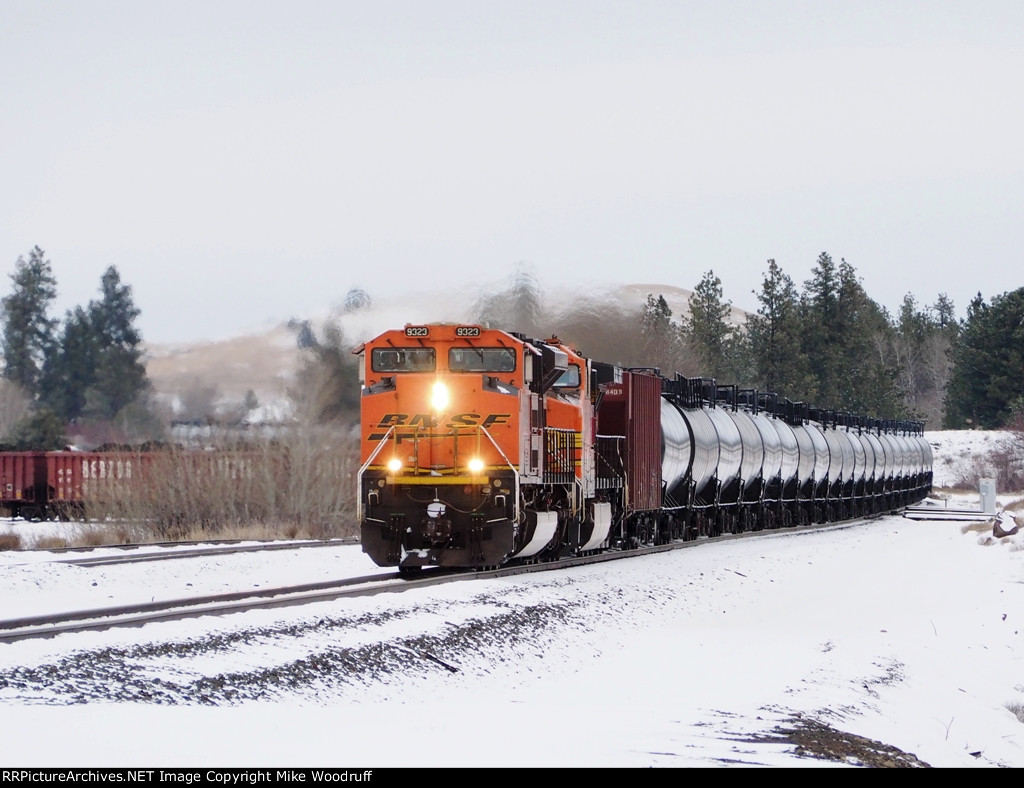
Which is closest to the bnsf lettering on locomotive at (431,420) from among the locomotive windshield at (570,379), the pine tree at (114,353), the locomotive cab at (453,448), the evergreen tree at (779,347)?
the locomotive cab at (453,448)

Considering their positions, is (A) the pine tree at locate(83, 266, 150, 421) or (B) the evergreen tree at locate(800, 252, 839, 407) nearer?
(A) the pine tree at locate(83, 266, 150, 421)

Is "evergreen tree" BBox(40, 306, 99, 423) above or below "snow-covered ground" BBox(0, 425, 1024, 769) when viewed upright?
above

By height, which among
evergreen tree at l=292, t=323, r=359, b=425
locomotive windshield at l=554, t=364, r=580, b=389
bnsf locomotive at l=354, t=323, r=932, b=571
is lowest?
bnsf locomotive at l=354, t=323, r=932, b=571

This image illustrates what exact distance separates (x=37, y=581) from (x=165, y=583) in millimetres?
1652

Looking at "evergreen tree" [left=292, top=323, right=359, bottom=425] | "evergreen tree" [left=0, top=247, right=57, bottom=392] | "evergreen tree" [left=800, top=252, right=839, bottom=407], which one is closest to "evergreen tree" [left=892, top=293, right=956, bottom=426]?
"evergreen tree" [left=800, top=252, right=839, bottom=407]

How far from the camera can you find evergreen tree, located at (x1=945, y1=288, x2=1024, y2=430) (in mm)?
85375

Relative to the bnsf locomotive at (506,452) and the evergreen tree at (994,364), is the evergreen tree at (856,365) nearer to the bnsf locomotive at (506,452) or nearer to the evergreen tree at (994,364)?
the evergreen tree at (994,364)

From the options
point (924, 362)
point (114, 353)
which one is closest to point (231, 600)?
point (114, 353)

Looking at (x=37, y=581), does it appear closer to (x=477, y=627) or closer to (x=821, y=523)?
(x=477, y=627)

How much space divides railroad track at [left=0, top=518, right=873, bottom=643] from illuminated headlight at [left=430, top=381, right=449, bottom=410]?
2.27 meters

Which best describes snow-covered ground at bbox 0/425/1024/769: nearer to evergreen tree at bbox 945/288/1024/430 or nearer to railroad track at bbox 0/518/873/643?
railroad track at bbox 0/518/873/643

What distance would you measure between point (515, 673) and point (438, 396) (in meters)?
6.33

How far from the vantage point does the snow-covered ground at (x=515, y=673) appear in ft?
23.9

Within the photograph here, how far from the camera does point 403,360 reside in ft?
59.4
